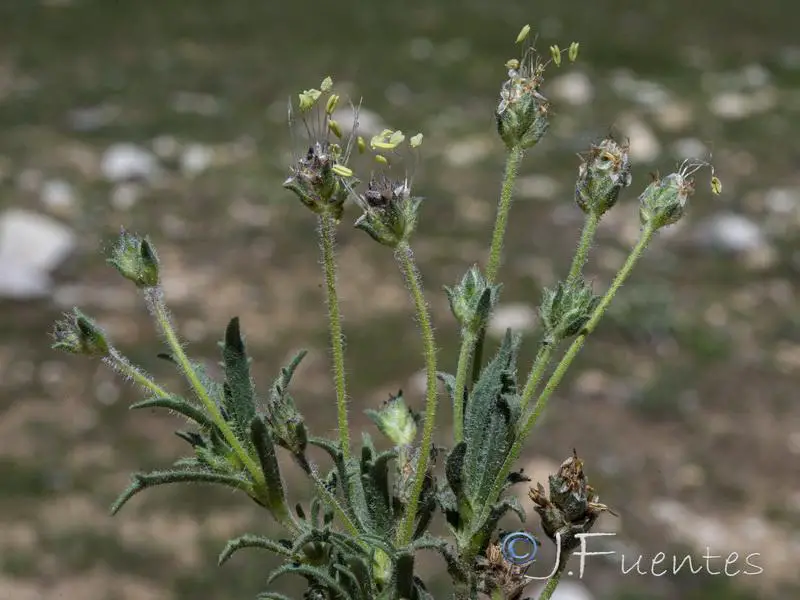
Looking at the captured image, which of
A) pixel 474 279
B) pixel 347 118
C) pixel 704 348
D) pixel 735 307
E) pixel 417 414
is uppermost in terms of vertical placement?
pixel 347 118

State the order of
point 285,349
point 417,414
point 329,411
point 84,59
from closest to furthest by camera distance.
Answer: point 417,414 → point 329,411 → point 285,349 → point 84,59

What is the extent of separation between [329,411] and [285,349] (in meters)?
1.14

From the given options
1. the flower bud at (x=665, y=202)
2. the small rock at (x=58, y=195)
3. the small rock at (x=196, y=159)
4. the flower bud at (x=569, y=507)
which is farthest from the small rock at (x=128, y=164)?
the flower bud at (x=569, y=507)

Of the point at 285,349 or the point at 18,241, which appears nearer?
the point at 285,349

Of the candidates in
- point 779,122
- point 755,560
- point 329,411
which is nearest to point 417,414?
point 755,560

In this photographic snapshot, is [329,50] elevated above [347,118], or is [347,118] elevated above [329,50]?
[329,50]

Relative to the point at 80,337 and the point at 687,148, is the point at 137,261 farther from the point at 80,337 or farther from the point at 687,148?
the point at 687,148

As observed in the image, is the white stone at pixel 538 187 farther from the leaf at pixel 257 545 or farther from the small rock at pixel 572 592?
the leaf at pixel 257 545

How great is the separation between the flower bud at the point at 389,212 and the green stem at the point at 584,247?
0.82 feet

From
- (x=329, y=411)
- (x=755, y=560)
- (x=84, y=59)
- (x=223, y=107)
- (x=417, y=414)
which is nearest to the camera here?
(x=417, y=414)

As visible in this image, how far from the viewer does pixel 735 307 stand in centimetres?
1146

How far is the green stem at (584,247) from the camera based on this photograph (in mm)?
1523

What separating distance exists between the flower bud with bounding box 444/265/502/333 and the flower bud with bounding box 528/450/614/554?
245mm

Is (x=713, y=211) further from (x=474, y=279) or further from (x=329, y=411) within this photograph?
(x=474, y=279)
